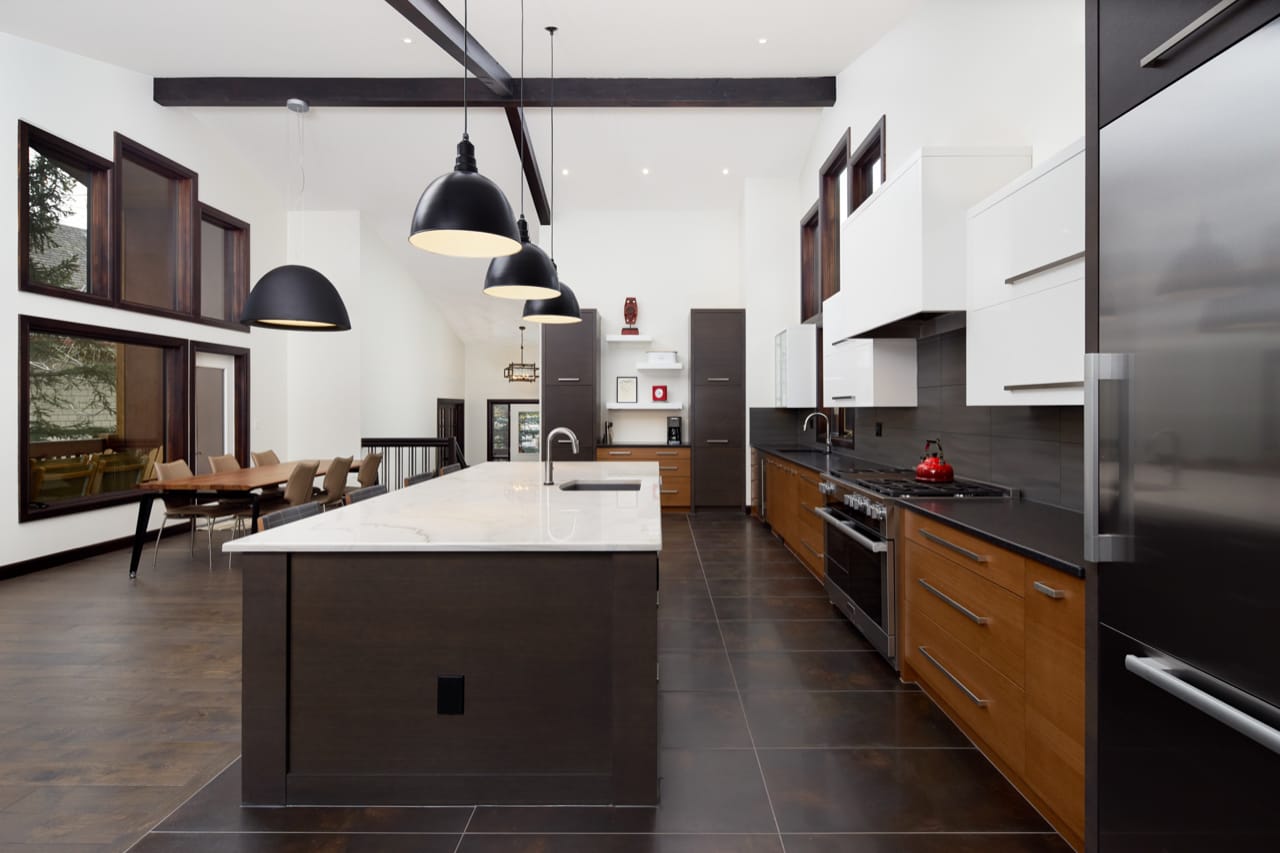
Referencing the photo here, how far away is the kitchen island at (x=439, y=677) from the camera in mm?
1856

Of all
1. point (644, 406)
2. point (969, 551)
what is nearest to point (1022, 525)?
point (969, 551)

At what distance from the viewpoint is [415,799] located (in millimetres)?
1861

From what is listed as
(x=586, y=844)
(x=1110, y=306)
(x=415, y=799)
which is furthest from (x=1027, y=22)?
(x=415, y=799)

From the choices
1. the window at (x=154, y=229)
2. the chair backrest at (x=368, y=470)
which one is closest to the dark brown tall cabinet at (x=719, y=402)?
the chair backrest at (x=368, y=470)

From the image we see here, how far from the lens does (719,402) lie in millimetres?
7285

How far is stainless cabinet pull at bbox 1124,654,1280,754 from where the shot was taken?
928mm

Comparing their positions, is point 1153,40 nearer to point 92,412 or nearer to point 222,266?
point 92,412

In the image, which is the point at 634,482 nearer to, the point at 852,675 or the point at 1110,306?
the point at 852,675

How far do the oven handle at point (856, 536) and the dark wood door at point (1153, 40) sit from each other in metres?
1.86

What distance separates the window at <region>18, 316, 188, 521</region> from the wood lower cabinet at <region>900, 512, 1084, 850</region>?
6.15 metres

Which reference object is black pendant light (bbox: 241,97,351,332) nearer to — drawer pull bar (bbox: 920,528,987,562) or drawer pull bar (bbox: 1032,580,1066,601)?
drawer pull bar (bbox: 920,528,987,562)

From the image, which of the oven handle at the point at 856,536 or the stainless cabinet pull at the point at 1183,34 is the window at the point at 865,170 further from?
the stainless cabinet pull at the point at 1183,34

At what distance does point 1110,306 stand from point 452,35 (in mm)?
5102

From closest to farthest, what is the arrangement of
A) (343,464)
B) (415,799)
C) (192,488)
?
(415,799) < (192,488) < (343,464)
